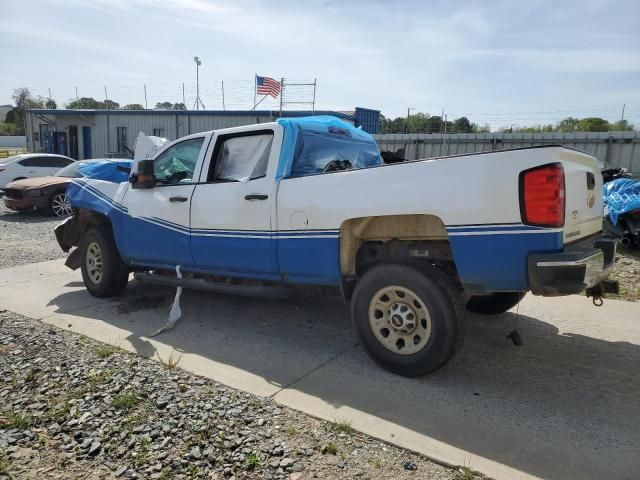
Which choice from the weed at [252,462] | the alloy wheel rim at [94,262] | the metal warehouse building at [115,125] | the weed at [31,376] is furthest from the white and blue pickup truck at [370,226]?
the metal warehouse building at [115,125]

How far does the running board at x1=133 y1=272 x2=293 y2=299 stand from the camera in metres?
4.70

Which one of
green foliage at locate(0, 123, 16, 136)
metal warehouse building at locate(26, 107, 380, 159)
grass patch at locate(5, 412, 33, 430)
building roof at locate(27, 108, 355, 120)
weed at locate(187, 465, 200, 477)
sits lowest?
grass patch at locate(5, 412, 33, 430)

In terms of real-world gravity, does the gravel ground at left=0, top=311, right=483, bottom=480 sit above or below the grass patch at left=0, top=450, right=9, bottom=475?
above

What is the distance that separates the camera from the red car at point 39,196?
13688 mm

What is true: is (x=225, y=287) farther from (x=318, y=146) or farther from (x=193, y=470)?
(x=193, y=470)

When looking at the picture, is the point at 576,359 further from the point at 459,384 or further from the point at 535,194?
the point at 535,194

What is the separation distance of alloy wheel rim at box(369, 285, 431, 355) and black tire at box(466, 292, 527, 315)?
1596mm

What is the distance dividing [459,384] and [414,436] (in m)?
0.89

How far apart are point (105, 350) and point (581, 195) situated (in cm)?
417

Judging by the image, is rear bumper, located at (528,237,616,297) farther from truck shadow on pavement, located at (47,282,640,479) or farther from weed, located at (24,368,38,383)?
weed, located at (24,368,38,383)

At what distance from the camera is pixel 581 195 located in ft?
12.1

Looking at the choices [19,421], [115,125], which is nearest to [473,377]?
[19,421]

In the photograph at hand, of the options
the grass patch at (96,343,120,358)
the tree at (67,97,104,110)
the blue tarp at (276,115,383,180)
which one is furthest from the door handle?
the tree at (67,97,104,110)

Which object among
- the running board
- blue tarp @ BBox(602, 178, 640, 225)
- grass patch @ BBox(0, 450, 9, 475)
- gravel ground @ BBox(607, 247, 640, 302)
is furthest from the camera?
blue tarp @ BBox(602, 178, 640, 225)
